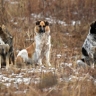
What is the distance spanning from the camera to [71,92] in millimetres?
6918

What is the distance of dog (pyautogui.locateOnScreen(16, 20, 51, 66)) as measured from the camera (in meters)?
10.8

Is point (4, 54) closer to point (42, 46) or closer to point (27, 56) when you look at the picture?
point (27, 56)

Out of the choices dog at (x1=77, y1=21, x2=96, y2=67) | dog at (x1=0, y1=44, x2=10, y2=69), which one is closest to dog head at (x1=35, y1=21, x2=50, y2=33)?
dog at (x1=0, y1=44, x2=10, y2=69)

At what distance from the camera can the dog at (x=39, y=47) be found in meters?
10.8

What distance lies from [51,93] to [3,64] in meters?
3.93

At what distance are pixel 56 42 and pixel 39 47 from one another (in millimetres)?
3154

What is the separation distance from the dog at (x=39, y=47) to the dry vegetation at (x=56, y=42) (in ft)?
1.19

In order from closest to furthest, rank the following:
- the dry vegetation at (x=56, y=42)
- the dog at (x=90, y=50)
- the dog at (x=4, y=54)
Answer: the dry vegetation at (x=56, y=42), the dog at (x=4, y=54), the dog at (x=90, y=50)

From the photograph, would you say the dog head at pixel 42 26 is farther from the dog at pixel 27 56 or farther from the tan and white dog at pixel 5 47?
the tan and white dog at pixel 5 47

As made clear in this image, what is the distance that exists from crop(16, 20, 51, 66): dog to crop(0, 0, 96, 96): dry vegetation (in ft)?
1.19

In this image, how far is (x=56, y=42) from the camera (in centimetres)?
1392

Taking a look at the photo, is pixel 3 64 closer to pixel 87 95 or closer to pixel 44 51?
pixel 44 51

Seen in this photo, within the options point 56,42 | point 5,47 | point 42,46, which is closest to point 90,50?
point 42,46

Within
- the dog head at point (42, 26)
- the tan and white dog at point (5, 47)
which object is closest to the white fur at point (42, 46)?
the dog head at point (42, 26)
